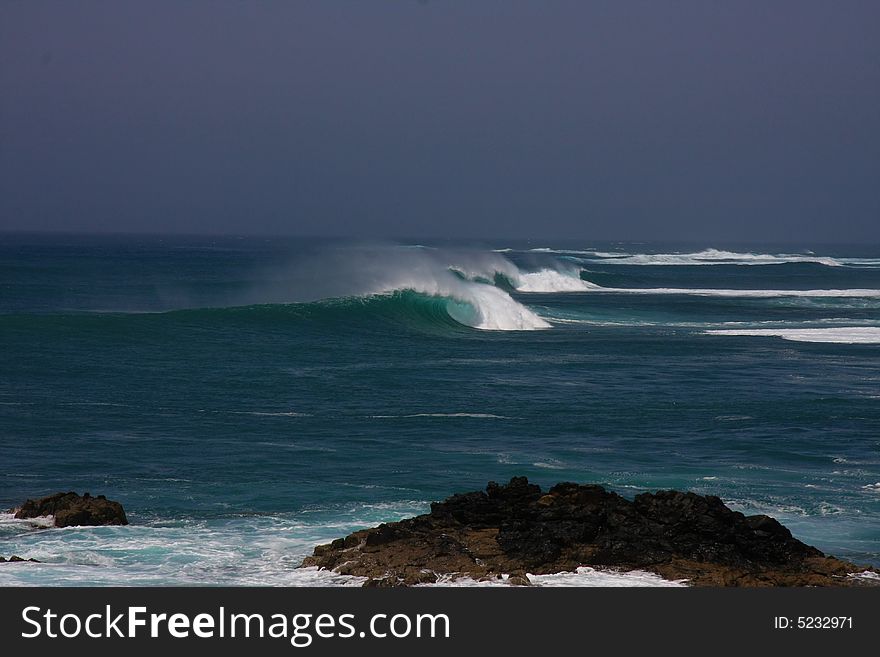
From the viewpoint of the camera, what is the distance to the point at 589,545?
1049cm

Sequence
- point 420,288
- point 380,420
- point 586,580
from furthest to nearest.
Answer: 1. point 420,288
2. point 380,420
3. point 586,580

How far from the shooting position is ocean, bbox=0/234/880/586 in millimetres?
12055

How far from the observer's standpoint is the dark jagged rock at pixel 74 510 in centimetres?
1203

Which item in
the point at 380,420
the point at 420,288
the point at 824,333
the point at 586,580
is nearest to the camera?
the point at 586,580

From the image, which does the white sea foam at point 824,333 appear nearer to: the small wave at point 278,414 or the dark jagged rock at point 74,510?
the small wave at point 278,414

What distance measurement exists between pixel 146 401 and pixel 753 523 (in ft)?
40.6

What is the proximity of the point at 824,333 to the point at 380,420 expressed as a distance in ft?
68.6

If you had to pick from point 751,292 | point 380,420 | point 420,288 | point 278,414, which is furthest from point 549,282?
point 380,420

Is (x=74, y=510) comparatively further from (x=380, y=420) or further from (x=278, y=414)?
(x=278, y=414)

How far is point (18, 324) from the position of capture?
29.6 meters

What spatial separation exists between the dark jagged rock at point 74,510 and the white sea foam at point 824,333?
25.2m

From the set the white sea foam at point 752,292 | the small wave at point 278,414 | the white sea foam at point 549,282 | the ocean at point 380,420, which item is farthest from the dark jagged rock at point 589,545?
the white sea foam at point 549,282

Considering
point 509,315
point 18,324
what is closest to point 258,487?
point 18,324

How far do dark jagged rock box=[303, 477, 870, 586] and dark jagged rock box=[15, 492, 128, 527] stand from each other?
98.0 inches
